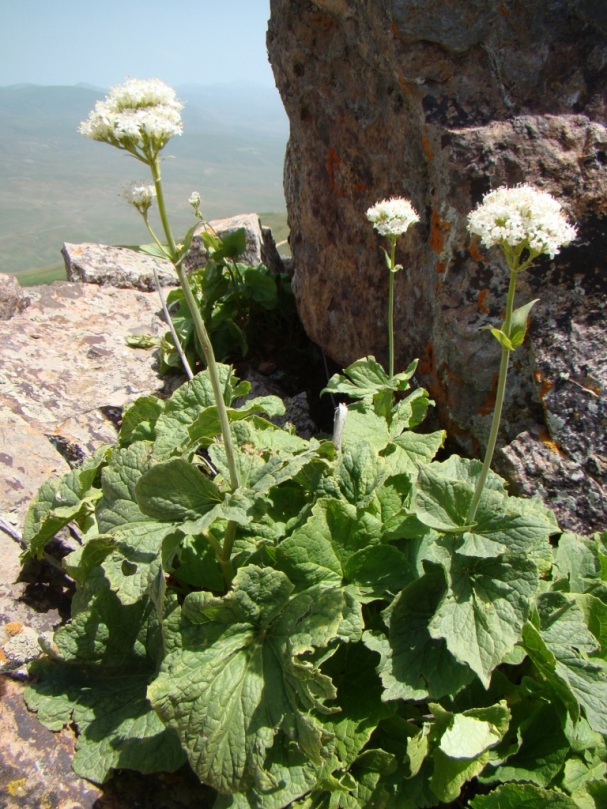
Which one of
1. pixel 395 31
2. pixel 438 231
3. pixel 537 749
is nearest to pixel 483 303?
pixel 438 231

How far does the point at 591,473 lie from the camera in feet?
14.2

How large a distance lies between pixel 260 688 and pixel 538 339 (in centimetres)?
309

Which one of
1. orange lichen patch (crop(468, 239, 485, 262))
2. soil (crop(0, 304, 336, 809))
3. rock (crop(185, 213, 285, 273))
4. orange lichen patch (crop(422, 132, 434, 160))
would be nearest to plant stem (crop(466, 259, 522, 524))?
orange lichen patch (crop(468, 239, 485, 262))

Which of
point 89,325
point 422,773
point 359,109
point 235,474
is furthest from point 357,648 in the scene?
point 89,325

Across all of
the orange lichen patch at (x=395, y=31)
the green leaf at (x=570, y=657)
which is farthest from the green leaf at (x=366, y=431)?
the orange lichen patch at (x=395, y=31)

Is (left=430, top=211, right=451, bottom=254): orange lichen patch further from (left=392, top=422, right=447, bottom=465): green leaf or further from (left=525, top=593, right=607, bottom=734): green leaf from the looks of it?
(left=525, top=593, right=607, bottom=734): green leaf

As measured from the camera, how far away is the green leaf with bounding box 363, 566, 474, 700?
3.02 metres

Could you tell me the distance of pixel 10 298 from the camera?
7180 mm

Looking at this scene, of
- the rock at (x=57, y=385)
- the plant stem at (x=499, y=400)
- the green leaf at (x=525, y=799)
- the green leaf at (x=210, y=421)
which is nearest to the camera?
the plant stem at (x=499, y=400)

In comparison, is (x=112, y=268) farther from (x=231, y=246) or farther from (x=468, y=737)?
(x=468, y=737)

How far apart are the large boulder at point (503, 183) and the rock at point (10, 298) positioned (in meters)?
4.50

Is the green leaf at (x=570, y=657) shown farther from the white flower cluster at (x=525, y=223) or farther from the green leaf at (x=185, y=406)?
the green leaf at (x=185, y=406)

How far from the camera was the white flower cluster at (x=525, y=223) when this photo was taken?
8.83 ft

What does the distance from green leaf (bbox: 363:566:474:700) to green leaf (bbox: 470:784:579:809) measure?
1.55 feet
